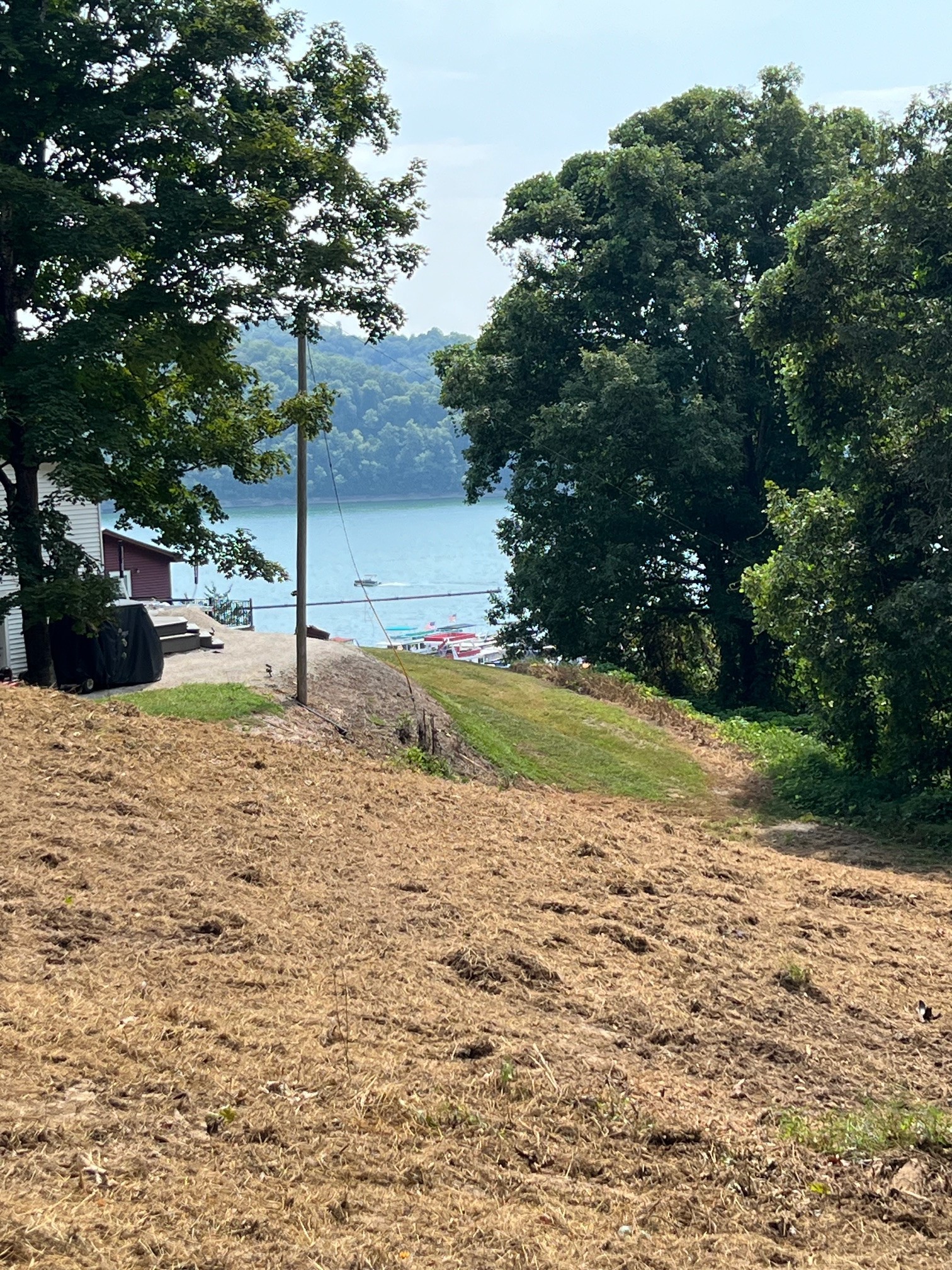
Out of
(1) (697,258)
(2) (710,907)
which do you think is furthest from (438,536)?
(2) (710,907)

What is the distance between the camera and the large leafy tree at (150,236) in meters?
15.1

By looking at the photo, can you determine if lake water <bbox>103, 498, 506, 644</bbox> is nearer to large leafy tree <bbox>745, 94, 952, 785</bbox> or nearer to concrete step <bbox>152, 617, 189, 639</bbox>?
concrete step <bbox>152, 617, 189, 639</bbox>

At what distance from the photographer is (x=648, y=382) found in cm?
2589

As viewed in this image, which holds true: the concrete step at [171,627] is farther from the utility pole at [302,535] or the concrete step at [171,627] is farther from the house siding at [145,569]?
the house siding at [145,569]

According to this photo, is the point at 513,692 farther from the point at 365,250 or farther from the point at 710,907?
the point at 710,907

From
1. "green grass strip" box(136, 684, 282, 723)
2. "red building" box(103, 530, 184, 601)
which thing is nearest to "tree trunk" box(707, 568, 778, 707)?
"green grass strip" box(136, 684, 282, 723)

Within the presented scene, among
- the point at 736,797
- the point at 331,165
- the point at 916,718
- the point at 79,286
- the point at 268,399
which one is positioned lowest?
the point at 736,797

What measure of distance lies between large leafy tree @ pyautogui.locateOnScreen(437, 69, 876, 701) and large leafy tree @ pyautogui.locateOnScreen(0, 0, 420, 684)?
9887 mm

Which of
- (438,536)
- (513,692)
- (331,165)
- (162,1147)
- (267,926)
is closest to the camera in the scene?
(162,1147)

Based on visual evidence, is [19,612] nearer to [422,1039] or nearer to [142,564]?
[422,1039]

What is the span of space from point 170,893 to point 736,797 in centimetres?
1196

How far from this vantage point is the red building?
3947 centimetres

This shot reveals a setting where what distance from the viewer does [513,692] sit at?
23922mm

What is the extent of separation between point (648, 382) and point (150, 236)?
12.8 meters
